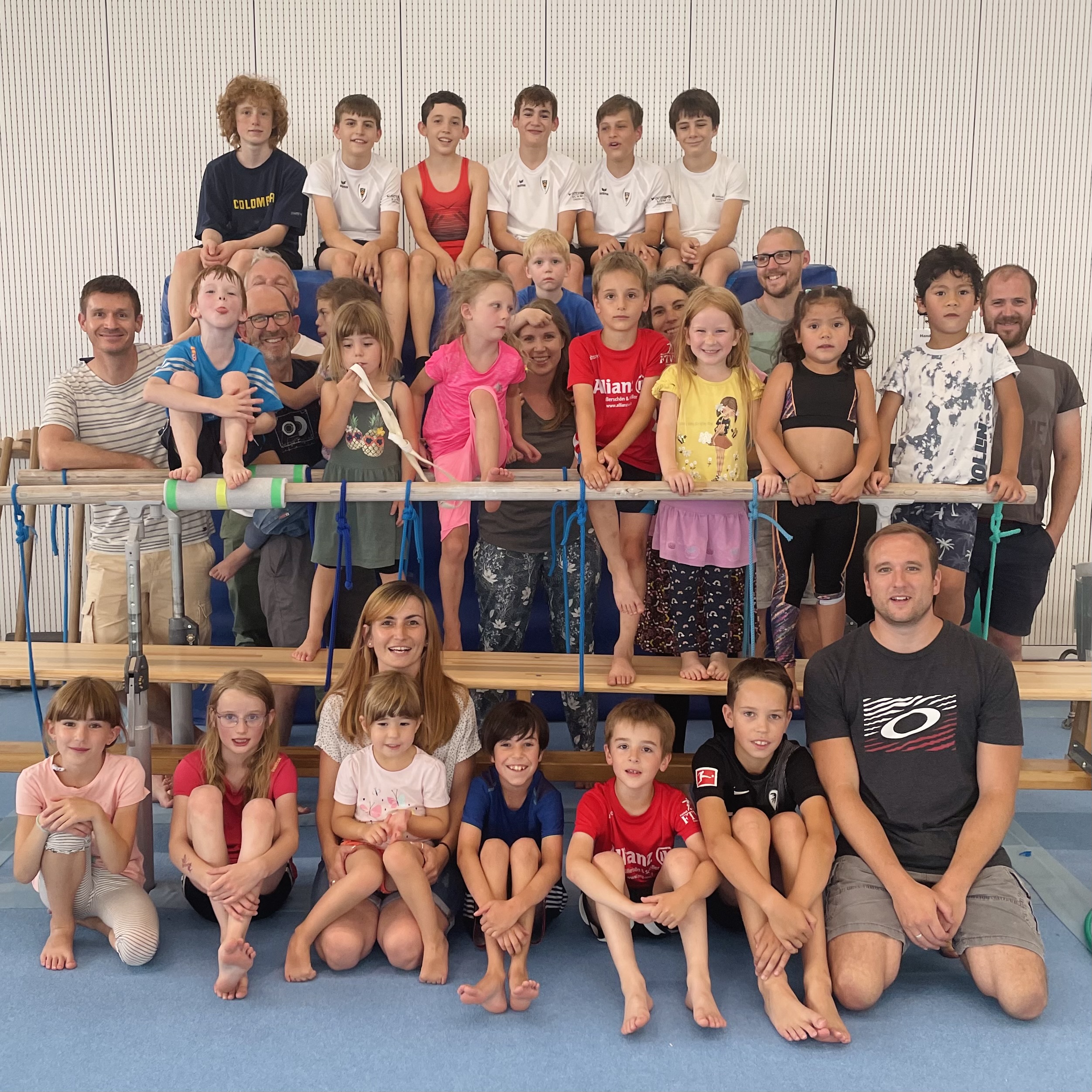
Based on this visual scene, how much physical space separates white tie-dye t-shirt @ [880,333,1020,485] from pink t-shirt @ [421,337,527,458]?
139 cm

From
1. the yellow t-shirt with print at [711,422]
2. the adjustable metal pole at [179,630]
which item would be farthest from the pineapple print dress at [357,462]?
the yellow t-shirt with print at [711,422]

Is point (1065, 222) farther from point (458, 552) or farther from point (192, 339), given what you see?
point (192, 339)

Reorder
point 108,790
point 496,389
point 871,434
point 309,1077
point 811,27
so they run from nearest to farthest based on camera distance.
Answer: point 309,1077 → point 108,790 → point 871,434 → point 496,389 → point 811,27

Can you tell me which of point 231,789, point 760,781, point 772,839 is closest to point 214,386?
point 231,789

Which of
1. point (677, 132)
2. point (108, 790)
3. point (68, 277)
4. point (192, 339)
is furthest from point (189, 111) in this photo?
point (108, 790)

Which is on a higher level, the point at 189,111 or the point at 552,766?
the point at 189,111

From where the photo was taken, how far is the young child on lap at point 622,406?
3566 mm

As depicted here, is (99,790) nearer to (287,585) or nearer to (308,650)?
(308,650)

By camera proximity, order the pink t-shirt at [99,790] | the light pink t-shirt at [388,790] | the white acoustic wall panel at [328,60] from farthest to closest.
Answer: the white acoustic wall panel at [328,60], the light pink t-shirt at [388,790], the pink t-shirt at [99,790]

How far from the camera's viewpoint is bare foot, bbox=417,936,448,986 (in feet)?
9.22

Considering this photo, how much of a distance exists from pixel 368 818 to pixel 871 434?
2.05m

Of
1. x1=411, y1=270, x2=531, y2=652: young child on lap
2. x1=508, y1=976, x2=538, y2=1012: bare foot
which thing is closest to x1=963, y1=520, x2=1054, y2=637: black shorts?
x1=411, y1=270, x2=531, y2=652: young child on lap

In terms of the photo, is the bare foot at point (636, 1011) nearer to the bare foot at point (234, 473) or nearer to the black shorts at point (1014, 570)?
the bare foot at point (234, 473)

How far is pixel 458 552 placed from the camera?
13.2ft
